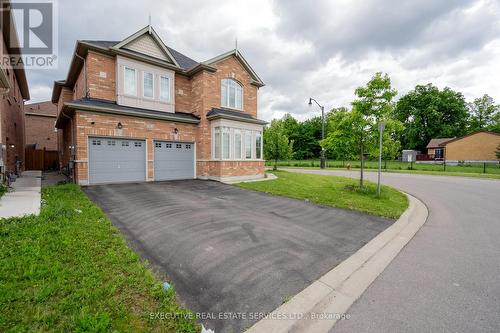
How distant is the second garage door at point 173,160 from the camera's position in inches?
495

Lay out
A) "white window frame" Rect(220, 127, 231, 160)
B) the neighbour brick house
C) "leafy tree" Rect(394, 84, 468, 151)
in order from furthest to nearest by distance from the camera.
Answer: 1. "leafy tree" Rect(394, 84, 468, 151)
2. the neighbour brick house
3. "white window frame" Rect(220, 127, 231, 160)

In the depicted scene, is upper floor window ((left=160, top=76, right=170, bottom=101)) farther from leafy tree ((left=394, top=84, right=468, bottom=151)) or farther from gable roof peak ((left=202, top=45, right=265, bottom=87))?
leafy tree ((left=394, top=84, right=468, bottom=151))

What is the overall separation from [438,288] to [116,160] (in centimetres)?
1239

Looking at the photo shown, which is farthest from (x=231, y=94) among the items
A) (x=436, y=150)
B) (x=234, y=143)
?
(x=436, y=150)

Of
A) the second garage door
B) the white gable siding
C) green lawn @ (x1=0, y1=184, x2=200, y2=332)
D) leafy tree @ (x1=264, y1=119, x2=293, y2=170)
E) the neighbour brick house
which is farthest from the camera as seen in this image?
the neighbour brick house

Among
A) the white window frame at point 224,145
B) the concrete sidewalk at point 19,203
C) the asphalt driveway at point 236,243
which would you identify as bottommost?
the asphalt driveway at point 236,243

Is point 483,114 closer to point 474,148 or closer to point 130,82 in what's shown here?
point 474,148

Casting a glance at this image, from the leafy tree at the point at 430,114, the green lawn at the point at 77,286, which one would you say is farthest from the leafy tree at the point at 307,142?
the green lawn at the point at 77,286

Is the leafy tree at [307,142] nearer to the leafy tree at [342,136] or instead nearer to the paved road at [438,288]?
the leafy tree at [342,136]

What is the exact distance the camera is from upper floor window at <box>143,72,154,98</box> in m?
12.6

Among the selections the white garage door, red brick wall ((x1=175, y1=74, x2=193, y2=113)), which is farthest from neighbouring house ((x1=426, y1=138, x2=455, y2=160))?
the white garage door

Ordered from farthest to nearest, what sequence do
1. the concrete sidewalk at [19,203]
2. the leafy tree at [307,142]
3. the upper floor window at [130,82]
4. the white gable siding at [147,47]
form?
the leafy tree at [307,142]
the white gable siding at [147,47]
the upper floor window at [130,82]
the concrete sidewalk at [19,203]

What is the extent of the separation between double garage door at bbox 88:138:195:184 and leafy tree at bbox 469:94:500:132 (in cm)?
6632

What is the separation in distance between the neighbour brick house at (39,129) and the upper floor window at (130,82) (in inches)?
837
